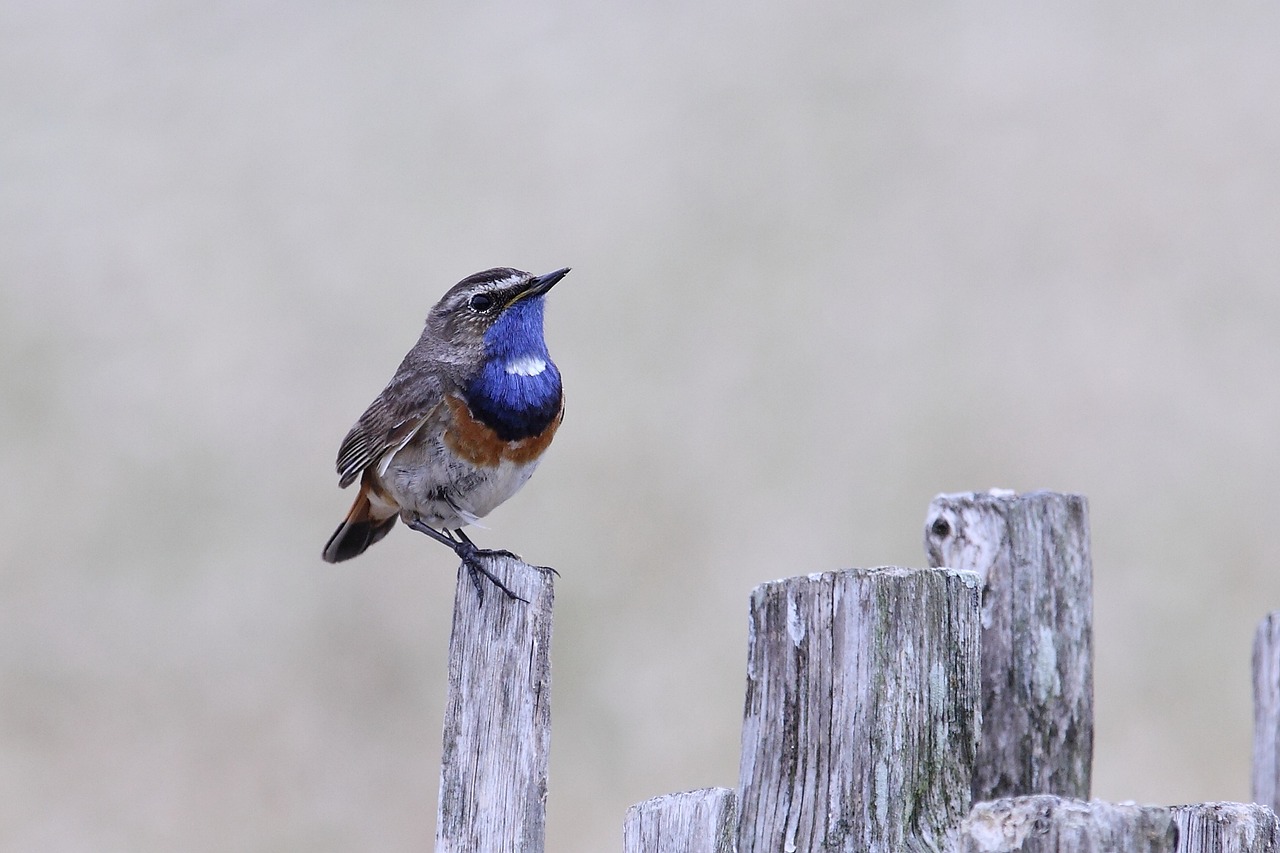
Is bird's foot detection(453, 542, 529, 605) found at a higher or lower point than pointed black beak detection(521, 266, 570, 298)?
lower

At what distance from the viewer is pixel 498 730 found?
3246 millimetres

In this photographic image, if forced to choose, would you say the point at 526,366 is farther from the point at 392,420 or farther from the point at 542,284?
the point at 392,420

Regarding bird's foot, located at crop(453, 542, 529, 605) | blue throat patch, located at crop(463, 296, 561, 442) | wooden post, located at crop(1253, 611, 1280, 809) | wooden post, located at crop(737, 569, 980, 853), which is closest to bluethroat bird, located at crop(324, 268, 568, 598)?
blue throat patch, located at crop(463, 296, 561, 442)

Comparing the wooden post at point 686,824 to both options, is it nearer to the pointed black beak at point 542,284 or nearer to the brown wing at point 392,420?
the brown wing at point 392,420

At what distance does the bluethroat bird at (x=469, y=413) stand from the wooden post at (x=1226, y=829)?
271 cm

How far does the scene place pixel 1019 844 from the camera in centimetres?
248

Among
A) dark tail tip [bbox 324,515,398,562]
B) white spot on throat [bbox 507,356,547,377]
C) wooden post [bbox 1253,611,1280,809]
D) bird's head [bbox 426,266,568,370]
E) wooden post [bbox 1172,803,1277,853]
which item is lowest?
wooden post [bbox 1172,803,1277,853]

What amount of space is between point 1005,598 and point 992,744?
0.39 meters

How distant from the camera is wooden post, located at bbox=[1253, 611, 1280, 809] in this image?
4.11 m

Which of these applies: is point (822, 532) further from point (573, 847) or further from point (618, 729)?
point (573, 847)

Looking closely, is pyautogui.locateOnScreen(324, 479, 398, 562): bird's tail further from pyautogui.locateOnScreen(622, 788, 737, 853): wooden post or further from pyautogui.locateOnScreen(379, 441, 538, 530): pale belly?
pyautogui.locateOnScreen(622, 788, 737, 853): wooden post

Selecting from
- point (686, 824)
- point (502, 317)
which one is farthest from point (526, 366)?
point (686, 824)

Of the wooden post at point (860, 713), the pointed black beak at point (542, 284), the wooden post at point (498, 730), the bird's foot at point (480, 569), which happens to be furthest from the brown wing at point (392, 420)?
the wooden post at point (860, 713)

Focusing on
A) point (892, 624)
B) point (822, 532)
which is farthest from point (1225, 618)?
point (892, 624)
